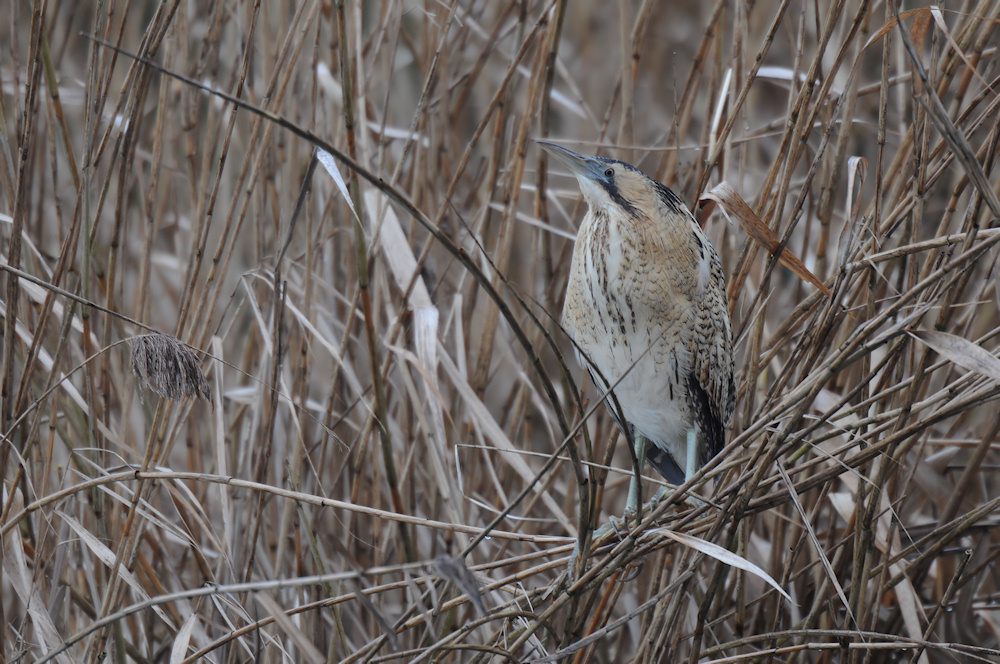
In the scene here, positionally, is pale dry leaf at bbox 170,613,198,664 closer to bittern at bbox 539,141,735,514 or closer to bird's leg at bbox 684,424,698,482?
bittern at bbox 539,141,735,514

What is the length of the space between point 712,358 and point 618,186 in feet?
1.46

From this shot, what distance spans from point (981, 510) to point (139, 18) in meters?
3.11

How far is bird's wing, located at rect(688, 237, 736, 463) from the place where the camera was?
1856 millimetres

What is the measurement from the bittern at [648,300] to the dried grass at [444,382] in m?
0.12

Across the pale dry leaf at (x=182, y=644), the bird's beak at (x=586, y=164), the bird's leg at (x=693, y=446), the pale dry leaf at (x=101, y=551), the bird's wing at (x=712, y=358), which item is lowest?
the pale dry leaf at (x=182, y=644)

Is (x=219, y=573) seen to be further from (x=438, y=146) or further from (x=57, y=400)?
(x=438, y=146)

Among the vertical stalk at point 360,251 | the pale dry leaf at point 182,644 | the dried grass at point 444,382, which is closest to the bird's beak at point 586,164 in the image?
the dried grass at point 444,382

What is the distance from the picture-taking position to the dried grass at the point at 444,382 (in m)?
1.23

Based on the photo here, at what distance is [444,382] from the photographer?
218cm

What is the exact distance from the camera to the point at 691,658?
140 centimetres

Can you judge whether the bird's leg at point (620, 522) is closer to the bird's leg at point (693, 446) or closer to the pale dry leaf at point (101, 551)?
the bird's leg at point (693, 446)

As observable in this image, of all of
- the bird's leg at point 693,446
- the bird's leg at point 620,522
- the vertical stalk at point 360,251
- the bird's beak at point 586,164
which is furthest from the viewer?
the bird's leg at point 693,446

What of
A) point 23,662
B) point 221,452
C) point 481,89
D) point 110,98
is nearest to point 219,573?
point 221,452

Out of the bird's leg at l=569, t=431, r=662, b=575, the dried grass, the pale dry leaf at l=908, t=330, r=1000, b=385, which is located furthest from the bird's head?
the pale dry leaf at l=908, t=330, r=1000, b=385
